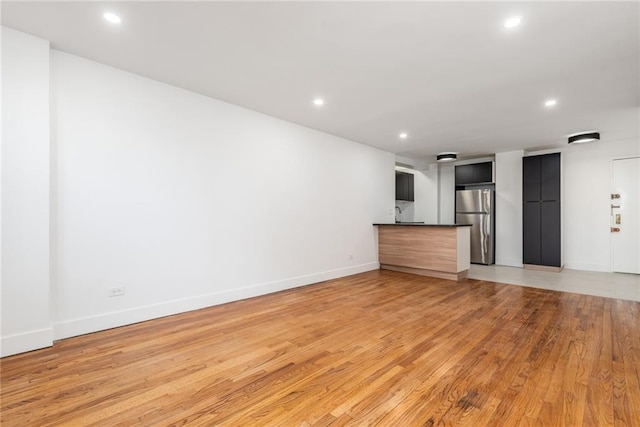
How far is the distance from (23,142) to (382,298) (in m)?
4.12

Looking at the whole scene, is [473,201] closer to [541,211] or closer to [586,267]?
[541,211]

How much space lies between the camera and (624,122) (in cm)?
461

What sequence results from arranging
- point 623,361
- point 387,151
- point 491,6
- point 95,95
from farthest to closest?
point 387,151, point 95,95, point 623,361, point 491,6

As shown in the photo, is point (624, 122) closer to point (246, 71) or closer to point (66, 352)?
point (246, 71)

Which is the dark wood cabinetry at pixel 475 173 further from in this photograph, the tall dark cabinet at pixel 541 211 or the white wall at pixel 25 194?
the white wall at pixel 25 194

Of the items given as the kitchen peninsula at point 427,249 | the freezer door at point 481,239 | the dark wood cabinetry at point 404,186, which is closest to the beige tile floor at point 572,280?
the freezer door at point 481,239

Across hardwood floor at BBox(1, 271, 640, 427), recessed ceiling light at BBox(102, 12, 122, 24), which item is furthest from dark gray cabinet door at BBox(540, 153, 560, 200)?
recessed ceiling light at BBox(102, 12, 122, 24)

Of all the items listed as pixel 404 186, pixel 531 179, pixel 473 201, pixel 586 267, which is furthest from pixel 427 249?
pixel 586 267

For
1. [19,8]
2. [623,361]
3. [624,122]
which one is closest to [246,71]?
[19,8]

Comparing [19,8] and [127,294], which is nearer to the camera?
[19,8]

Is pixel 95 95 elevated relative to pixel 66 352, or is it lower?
elevated

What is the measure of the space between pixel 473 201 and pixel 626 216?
268 cm

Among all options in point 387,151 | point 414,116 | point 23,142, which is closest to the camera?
point 23,142

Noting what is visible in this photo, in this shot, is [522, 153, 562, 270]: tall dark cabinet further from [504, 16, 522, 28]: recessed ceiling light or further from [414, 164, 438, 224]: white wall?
[504, 16, 522, 28]: recessed ceiling light
